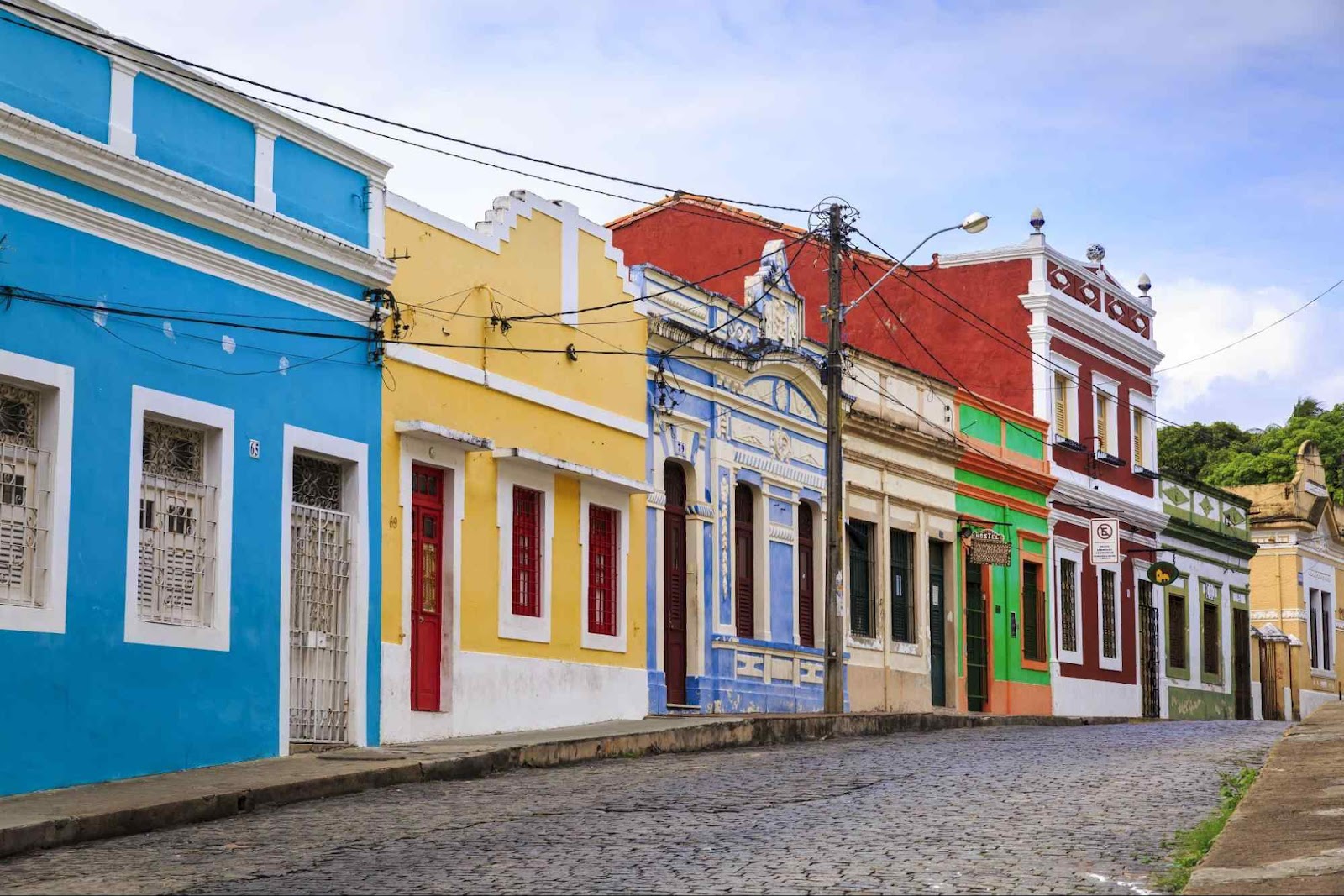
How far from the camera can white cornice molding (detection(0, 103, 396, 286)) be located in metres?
12.8

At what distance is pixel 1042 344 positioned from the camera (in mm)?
31922

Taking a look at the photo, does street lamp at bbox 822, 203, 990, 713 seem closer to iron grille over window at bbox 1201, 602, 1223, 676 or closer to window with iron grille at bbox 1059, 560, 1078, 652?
window with iron grille at bbox 1059, 560, 1078, 652

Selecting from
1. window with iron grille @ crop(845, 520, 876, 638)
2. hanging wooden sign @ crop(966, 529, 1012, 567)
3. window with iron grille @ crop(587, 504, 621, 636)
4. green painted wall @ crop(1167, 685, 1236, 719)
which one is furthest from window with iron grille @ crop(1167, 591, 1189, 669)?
window with iron grille @ crop(587, 504, 621, 636)

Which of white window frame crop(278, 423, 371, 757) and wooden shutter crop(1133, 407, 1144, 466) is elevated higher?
wooden shutter crop(1133, 407, 1144, 466)

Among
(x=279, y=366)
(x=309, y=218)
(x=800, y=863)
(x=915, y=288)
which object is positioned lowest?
(x=800, y=863)

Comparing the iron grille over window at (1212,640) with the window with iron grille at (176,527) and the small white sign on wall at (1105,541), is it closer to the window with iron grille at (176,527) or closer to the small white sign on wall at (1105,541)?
the small white sign on wall at (1105,541)

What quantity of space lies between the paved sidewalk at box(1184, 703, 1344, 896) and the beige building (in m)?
13.2

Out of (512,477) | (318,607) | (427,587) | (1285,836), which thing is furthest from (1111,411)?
(1285,836)

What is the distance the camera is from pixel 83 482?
521 inches

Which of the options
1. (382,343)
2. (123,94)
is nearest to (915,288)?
(382,343)

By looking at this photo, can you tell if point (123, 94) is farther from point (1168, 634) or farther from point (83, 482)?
point (1168, 634)

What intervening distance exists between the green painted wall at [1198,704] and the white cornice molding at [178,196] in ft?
81.0

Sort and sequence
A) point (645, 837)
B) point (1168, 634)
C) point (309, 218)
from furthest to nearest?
point (1168, 634) → point (309, 218) → point (645, 837)

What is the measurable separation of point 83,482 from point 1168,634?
92.0ft
